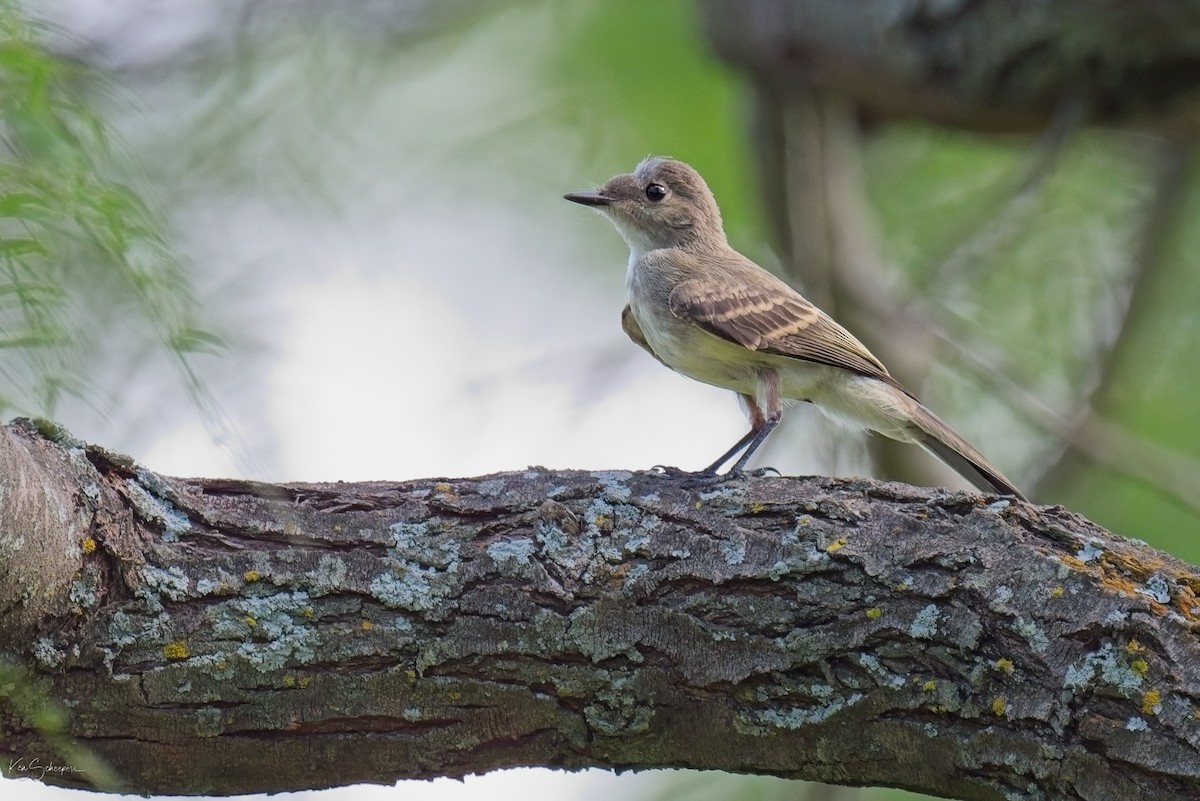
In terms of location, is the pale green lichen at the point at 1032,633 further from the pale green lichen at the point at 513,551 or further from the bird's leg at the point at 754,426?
the bird's leg at the point at 754,426

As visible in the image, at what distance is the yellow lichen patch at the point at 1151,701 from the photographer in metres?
3.20

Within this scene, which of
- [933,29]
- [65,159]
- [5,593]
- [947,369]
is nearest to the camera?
[65,159]

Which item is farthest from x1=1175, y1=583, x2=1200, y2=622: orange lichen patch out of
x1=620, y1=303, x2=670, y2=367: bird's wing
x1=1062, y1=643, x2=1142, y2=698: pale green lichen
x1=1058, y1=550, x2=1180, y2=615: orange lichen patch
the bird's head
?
the bird's head

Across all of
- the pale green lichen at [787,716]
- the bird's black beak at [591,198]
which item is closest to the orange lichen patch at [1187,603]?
the pale green lichen at [787,716]

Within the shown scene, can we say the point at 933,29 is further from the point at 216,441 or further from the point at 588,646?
the point at 216,441

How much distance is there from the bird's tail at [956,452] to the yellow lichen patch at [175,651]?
123 inches

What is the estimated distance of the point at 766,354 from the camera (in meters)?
5.44

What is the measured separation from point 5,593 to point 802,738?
2.12 metres

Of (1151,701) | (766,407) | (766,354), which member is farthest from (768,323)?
(1151,701)

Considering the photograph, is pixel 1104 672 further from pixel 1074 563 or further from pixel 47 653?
pixel 47 653

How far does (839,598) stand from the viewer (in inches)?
140

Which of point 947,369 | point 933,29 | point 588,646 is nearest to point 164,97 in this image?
point 933,29

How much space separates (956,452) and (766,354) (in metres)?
0.88

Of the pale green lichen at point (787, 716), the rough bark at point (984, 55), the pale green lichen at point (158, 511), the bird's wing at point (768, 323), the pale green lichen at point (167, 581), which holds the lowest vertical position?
the pale green lichen at point (787, 716)
